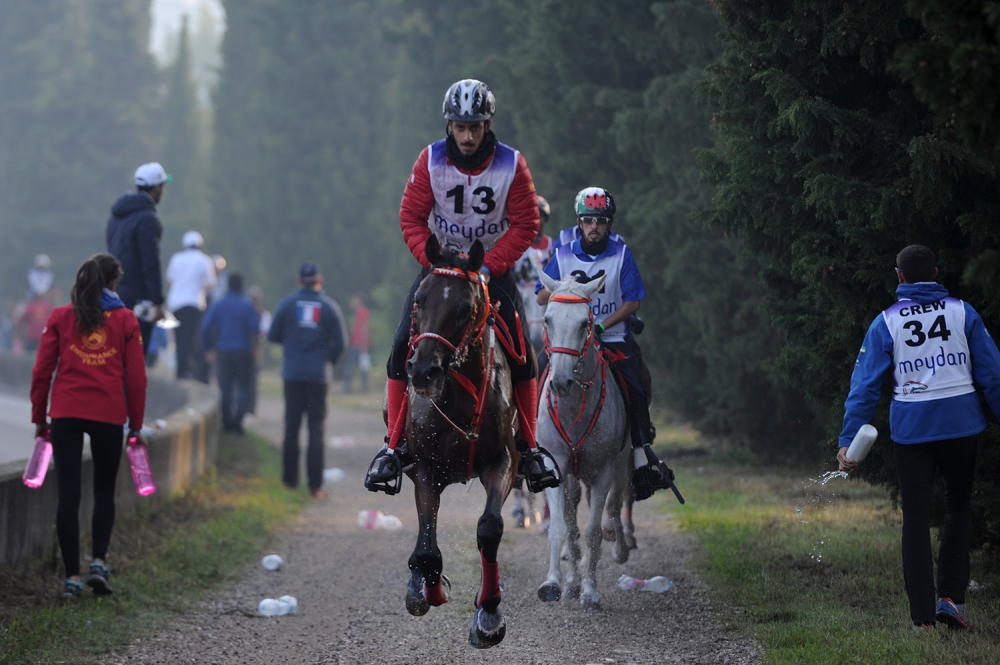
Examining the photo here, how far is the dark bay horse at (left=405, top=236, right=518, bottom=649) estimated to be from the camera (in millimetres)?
6684

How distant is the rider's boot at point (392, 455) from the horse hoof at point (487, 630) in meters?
0.88

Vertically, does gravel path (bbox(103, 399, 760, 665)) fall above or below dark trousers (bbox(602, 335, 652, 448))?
below

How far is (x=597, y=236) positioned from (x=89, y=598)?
4583mm

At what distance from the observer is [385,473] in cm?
705

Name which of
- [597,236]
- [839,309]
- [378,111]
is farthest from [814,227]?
[378,111]

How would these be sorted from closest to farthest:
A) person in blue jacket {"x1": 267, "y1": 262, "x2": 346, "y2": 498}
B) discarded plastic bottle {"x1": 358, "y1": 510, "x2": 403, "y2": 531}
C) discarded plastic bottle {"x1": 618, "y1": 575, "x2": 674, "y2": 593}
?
discarded plastic bottle {"x1": 618, "y1": 575, "x2": 674, "y2": 593}, discarded plastic bottle {"x1": 358, "y1": 510, "x2": 403, "y2": 531}, person in blue jacket {"x1": 267, "y1": 262, "x2": 346, "y2": 498}

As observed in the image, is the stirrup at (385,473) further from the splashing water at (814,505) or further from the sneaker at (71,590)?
the splashing water at (814,505)

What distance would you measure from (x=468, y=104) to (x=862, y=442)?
3.01 meters

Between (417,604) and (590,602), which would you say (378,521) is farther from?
(417,604)

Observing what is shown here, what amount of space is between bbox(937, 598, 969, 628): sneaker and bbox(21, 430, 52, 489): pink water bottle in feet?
19.7

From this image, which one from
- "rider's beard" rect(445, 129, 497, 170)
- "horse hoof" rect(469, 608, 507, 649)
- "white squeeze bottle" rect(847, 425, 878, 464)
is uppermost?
"rider's beard" rect(445, 129, 497, 170)

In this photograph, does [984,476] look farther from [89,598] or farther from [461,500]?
[461,500]

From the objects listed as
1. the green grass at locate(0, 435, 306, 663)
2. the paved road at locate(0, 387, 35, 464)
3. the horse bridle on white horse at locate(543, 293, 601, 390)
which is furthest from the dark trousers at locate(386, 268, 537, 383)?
the paved road at locate(0, 387, 35, 464)

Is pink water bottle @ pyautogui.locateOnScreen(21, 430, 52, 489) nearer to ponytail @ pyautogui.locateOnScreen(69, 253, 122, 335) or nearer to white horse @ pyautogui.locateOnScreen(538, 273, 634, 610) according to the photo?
ponytail @ pyautogui.locateOnScreen(69, 253, 122, 335)
